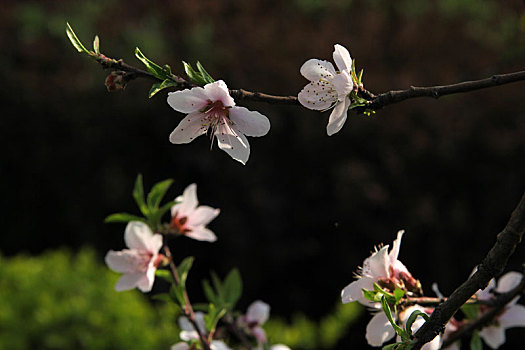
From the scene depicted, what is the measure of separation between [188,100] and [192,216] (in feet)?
1.57

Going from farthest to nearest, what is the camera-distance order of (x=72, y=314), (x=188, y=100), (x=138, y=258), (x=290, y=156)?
(x=290, y=156) < (x=72, y=314) < (x=138, y=258) < (x=188, y=100)

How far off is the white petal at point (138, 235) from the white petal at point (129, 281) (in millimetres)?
51

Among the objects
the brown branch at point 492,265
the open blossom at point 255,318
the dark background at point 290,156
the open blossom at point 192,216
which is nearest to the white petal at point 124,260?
the open blossom at point 192,216

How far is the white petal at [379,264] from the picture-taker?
0.84 metres

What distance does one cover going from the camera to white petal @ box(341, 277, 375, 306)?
0.84m

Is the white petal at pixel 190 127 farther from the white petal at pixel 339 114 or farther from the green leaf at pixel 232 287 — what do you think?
the green leaf at pixel 232 287

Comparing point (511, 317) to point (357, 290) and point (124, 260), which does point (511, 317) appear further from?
point (124, 260)

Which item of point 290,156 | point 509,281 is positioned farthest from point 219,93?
point 290,156

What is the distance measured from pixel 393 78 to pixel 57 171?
2.00m

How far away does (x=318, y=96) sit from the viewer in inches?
31.3

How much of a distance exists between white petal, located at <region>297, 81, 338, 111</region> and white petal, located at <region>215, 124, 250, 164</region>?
3.7 inches

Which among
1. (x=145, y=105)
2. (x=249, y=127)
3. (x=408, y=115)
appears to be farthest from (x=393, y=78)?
(x=249, y=127)

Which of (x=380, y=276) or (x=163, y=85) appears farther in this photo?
(x=380, y=276)

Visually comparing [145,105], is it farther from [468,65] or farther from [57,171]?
[468,65]
